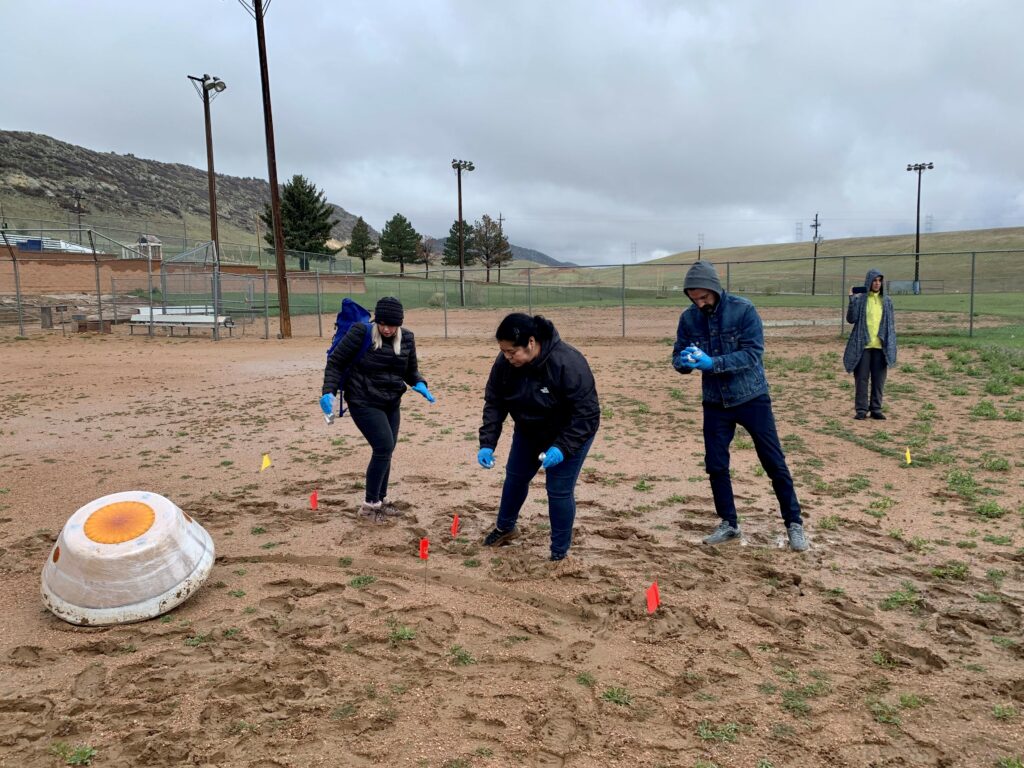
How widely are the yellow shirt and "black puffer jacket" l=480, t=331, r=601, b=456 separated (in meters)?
6.11

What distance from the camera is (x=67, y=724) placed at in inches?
121

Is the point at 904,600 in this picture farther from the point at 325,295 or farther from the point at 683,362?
the point at 325,295

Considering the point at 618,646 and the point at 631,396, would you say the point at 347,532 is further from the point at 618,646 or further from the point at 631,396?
the point at 631,396

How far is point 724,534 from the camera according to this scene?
5.22 meters

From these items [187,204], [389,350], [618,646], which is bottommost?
[618,646]

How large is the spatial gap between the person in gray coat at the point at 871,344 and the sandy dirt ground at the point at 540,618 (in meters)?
0.64

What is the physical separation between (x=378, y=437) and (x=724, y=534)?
8.80ft

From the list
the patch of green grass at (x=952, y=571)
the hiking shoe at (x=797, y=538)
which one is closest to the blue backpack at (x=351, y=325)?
the hiking shoe at (x=797, y=538)

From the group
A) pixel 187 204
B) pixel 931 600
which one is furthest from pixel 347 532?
pixel 187 204

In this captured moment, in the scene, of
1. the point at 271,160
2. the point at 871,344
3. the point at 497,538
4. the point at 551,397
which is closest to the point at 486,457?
the point at 551,397

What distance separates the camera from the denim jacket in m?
4.86

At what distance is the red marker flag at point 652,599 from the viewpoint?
4.16 meters

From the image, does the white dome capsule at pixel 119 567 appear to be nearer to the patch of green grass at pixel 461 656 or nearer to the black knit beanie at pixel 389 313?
the patch of green grass at pixel 461 656

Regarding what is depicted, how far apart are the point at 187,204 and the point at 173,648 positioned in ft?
342
